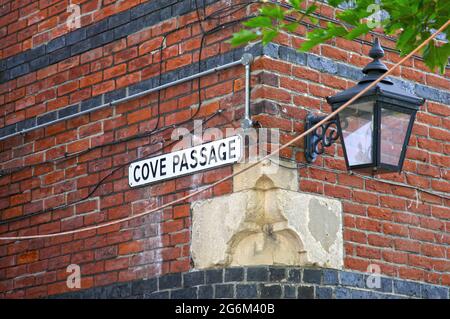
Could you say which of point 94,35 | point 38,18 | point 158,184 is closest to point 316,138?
point 158,184

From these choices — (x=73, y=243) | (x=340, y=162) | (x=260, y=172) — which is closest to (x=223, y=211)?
(x=260, y=172)

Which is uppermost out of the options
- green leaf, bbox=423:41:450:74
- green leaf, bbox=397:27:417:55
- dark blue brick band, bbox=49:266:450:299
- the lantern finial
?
the lantern finial

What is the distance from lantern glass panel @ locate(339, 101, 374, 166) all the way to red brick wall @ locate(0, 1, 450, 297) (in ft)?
1.64

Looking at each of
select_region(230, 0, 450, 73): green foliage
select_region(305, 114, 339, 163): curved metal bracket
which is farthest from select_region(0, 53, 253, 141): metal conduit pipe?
select_region(230, 0, 450, 73): green foliage

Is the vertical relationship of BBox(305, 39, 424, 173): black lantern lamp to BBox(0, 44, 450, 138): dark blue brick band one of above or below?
Answer: below

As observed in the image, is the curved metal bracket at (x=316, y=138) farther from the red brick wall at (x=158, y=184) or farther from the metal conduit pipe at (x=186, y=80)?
the metal conduit pipe at (x=186, y=80)

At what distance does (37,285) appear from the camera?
8.58 metres

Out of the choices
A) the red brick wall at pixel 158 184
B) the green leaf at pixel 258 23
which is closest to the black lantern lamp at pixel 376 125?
the red brick wall at pixel 158 184

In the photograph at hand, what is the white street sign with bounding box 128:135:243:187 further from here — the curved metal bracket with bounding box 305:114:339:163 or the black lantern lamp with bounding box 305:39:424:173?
the black lantern lamp with bounding box 305:39:424:173

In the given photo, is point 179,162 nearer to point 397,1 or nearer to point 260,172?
point 260,172

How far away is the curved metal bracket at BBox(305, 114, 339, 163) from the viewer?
7246 mm

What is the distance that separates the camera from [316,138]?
7336mm

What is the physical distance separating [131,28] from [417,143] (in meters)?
2.12

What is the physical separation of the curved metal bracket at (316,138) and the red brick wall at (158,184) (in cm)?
7
